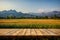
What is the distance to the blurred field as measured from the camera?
538 centimetres

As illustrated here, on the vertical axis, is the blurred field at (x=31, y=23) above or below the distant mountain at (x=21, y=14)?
below

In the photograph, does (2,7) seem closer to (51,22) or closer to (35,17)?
(35,17)

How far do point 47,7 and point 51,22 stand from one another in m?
0.56

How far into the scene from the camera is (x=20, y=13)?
5410 millimetres

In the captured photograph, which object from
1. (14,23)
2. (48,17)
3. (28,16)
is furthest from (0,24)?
(48,17)

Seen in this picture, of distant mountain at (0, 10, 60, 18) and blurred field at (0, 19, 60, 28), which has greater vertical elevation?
distant mountain at (0, 10, 60, 18)

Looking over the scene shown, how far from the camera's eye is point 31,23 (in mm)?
5398

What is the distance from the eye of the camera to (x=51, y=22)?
5457mm

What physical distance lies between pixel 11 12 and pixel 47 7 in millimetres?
1278

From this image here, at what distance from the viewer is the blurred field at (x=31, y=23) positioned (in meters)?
5.38

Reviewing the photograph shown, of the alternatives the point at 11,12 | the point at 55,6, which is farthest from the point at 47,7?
the point at 11,12

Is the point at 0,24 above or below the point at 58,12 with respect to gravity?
below

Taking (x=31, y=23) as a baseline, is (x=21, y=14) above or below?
above

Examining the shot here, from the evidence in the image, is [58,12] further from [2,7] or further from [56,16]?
[2,7]
